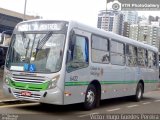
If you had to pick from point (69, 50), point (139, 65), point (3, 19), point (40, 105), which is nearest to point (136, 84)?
point (139, 65)

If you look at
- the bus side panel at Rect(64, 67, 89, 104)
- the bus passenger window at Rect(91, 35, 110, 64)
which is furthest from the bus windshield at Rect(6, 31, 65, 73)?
the bus passenger window at Rect(91, 35, 110, 64)

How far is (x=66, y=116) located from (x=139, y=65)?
7.74 meters

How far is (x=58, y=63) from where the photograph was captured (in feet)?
37.8

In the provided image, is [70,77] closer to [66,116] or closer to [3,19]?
[66,116]

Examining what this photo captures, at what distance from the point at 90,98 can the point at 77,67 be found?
60.2 inches

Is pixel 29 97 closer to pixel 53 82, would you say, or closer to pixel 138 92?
pixel 53 82

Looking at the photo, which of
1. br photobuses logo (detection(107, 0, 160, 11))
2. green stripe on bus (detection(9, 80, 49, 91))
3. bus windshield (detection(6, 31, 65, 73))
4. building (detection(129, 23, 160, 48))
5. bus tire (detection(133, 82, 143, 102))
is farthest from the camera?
building (detection(129, 23, 160, 48))

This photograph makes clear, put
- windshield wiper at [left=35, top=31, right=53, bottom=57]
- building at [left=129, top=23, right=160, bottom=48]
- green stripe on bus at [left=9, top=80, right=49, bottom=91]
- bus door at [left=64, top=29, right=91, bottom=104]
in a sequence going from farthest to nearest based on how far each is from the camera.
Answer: building at [left=129, top=23, right=160, bottom=48]
windshield wiper at [left=35, top=31, right=53, bottom=57]
bus door at [left=64, top=29, right=91, bottom=104]
green stripe on bus at [left=9, top=80, right=49, bottom=91]

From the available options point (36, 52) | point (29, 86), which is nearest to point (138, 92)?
point (36, 52)

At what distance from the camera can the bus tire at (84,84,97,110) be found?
12977mm

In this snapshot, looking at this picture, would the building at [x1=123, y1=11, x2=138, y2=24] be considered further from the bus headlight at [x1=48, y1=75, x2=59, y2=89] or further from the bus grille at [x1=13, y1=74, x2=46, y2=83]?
the bus headlight at [x1=48, y1=75, x2=59, y2=89]

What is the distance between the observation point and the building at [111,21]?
144ft

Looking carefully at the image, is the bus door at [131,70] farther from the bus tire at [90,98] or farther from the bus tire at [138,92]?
the bus tire at [90,98]

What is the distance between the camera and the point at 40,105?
13.8m
